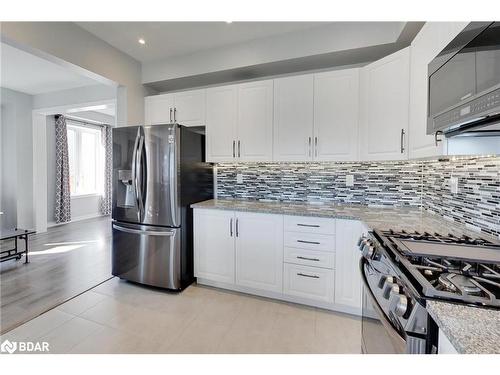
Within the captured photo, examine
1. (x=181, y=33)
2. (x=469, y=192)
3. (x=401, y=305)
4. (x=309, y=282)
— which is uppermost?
(x=181, y=33)

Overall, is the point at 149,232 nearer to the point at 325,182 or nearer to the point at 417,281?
the point at 325,182

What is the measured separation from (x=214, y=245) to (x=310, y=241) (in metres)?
1.00

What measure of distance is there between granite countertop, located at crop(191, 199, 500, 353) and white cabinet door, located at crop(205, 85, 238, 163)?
0.63 metres

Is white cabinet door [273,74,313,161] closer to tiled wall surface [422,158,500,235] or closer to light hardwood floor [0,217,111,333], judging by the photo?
tiled wall surface [422,158,500,235]

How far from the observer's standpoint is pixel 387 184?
245cm

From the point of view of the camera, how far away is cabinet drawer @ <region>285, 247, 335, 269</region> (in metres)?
2.12

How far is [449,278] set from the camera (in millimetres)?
848

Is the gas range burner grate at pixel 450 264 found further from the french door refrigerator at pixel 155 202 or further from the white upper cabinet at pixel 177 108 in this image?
the white upper cabinet at pixel 177 108

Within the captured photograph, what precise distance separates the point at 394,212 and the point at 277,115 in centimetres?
146

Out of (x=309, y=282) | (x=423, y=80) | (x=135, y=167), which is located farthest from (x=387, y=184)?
(x=135, y=167)

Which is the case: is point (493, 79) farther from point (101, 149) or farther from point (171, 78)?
point (101, 149)

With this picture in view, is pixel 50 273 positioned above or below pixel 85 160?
below

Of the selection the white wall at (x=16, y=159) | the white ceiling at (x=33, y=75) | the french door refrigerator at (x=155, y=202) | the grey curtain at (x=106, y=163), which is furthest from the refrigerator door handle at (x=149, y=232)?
the grey curtain at (x=106, y=163)
